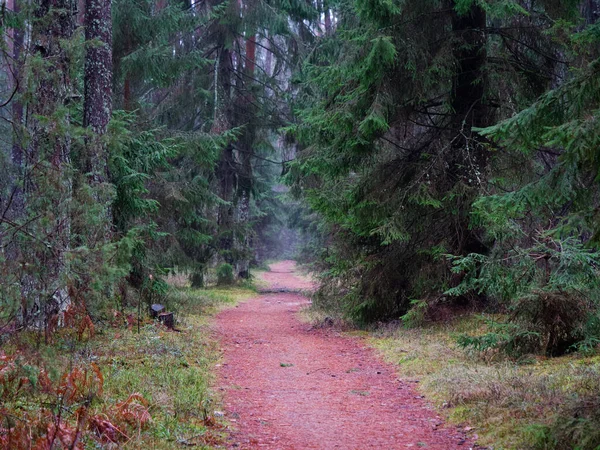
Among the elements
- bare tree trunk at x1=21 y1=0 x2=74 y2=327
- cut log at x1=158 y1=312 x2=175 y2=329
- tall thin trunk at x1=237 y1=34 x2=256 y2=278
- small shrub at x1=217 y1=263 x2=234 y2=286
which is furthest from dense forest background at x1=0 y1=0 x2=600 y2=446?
tall thin trunk at x1=237 y1=34 x2=256 y2=278

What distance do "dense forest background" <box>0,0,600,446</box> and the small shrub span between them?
13.9ft

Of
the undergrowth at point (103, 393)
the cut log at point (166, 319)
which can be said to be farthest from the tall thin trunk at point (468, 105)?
the cut log at point (166, 319)

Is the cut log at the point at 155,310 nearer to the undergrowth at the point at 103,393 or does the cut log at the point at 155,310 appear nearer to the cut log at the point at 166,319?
the cut log at the point at 166,319

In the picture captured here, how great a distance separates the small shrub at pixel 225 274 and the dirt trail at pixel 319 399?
1111cm

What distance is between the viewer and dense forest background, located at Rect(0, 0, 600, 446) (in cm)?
460

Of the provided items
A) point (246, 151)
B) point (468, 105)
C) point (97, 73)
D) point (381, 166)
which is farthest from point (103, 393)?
point (246, 151)

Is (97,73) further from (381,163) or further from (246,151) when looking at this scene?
(246,151)

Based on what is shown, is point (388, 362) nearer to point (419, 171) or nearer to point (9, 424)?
point (419, 171)

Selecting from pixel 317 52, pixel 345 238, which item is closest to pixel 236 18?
pixel 317 52

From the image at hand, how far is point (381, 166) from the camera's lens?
1191cm

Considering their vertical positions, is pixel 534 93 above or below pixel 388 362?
above

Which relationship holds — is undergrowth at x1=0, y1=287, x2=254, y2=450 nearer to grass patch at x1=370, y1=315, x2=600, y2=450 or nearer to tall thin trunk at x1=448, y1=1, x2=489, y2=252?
grass patch at x1=370, y1=315, x2=600, y2=450

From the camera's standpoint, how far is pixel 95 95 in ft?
35.6

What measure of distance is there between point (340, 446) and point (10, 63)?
14.8 ft
